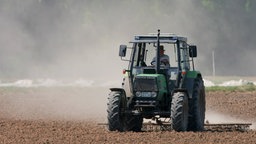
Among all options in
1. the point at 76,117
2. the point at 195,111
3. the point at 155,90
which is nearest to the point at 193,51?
the point at 155,90

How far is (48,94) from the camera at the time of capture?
4638cm

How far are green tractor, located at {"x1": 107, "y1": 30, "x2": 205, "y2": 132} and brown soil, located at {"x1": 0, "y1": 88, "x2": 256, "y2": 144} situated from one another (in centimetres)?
77

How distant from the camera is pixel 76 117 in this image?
31.5 meters

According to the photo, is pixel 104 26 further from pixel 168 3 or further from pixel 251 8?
pixel 251 8

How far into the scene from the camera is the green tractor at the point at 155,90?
24.3 meters

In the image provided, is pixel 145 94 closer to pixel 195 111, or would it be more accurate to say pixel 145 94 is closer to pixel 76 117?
pixel 195 111

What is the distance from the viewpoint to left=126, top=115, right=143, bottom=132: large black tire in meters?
25.3

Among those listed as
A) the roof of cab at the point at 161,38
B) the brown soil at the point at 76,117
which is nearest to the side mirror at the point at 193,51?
the roof of cab at the point at 161,38

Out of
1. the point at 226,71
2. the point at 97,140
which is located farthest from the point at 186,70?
the point at 226,71

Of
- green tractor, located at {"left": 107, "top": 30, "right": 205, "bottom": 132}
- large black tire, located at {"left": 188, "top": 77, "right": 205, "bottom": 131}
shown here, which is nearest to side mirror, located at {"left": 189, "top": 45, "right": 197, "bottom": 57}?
green tractor, located at {"left": 107, "top": 30, "right": 205, "bottom": 132}

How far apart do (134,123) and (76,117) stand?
20.7 feet

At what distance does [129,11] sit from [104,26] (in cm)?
310

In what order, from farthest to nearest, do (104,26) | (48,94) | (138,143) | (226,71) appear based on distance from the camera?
(226,71), (104,26), (48,94), (138,143)

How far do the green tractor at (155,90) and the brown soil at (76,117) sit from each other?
2.54ft
